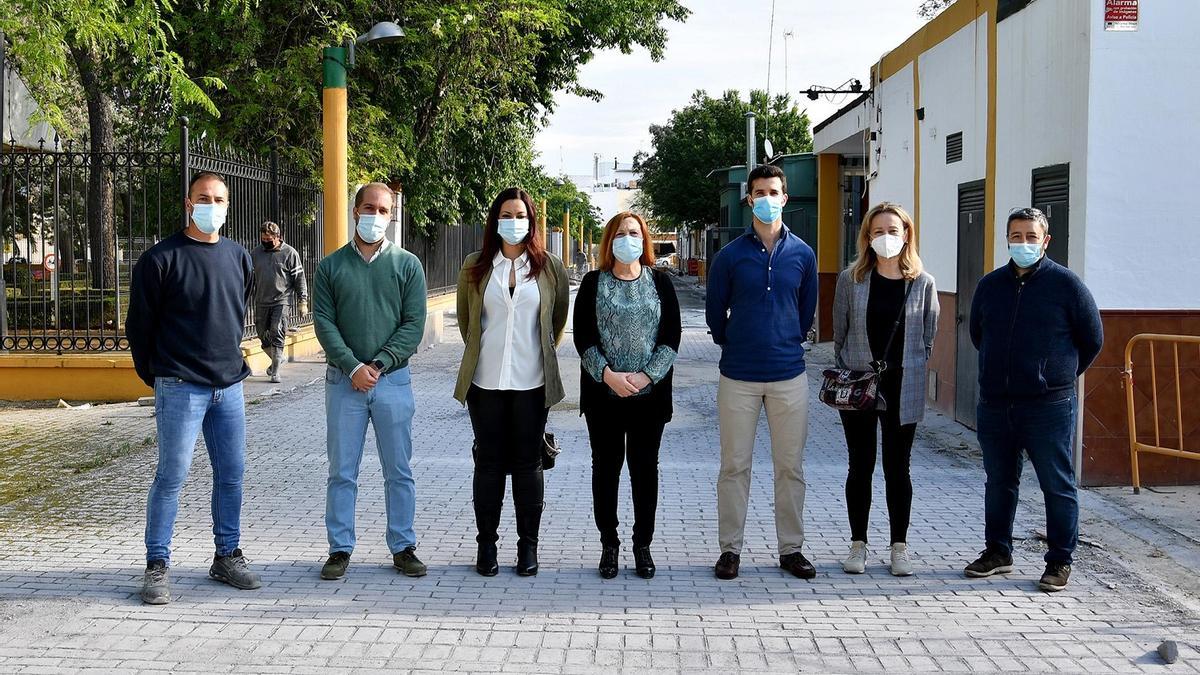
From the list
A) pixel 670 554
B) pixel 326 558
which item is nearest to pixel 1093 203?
pixel 670 554

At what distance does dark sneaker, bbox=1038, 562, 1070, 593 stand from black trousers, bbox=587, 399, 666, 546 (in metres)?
1.91

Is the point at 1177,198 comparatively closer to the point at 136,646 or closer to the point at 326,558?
the point at 326,558

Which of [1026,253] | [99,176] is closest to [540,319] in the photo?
[1026,253]

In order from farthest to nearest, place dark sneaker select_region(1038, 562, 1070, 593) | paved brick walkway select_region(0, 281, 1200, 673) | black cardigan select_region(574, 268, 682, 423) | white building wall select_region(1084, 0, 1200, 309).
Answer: white building wall select_region(1084, 0, 1200, 309) → black cardigan select_region(574, 268, 682, 423) → dark sneaker select_region(1038, 562, 1070, 593) → paved brick walkway select_region(0, 281, 1200, 673)

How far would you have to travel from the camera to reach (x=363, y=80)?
64.2 ft

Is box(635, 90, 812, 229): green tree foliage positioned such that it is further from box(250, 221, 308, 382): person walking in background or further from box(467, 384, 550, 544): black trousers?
box(467, 384, 550, 544): black trousers

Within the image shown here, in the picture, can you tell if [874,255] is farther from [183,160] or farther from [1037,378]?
[183,160]

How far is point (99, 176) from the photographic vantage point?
1303 cm

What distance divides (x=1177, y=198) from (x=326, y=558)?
6066mm

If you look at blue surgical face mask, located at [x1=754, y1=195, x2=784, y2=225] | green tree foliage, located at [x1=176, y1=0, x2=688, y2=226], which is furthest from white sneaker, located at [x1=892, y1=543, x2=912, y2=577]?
green tree foliage, located at [x1=176, y1=0, x2=688, y2=226]

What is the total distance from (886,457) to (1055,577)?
0.97 m

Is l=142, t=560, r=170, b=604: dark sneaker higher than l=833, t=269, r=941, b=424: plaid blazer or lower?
lower

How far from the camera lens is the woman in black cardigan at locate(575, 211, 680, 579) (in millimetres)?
5969

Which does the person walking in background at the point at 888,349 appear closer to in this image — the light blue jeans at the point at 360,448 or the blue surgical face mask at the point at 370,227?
the light blue jeans at the point at 360,448
